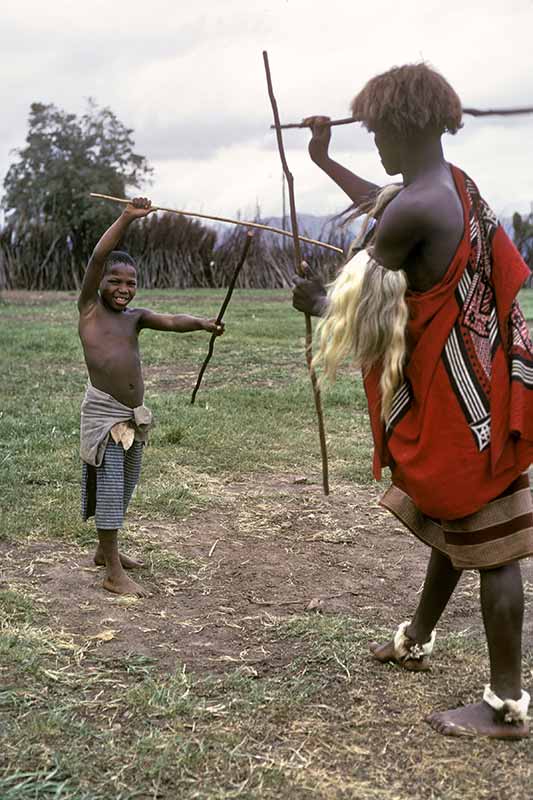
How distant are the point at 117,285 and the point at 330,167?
1.17m

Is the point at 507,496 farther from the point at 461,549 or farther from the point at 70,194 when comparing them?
the point at 70,194

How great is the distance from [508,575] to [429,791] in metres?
0.64

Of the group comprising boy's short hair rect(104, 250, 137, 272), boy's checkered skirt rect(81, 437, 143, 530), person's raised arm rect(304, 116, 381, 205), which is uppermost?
person's raised arm rect(304, 116, 381, 205)

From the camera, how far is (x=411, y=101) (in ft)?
8.67

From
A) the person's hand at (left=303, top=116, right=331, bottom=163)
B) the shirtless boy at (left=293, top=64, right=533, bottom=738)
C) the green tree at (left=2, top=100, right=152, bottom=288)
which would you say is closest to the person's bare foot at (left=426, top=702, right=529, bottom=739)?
the shirtless boy at (left=293, top=64, right=533, bottom=738)

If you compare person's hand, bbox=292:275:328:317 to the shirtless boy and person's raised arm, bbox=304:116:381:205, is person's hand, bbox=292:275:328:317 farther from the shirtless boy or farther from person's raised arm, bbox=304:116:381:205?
person's raised arm, bbox=304:116:381:205

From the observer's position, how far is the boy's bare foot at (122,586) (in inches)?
156

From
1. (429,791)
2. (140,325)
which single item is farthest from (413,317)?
(140,325)

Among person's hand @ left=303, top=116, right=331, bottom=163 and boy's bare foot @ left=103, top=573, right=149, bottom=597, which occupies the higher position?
person's hand @ left=303, top=116, right=331, bottom=163

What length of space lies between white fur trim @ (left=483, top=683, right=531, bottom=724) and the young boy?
1.63 m

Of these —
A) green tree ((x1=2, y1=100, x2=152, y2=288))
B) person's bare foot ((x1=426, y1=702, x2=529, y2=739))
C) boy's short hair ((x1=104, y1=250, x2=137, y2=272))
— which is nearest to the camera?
person's bare foot ((x1=426, y1=702, x2=529, y2=739))

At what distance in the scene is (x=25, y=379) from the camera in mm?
8609

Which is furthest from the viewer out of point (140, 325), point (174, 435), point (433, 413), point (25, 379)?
point (25, 379)

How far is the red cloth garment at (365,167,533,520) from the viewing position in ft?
8.87
